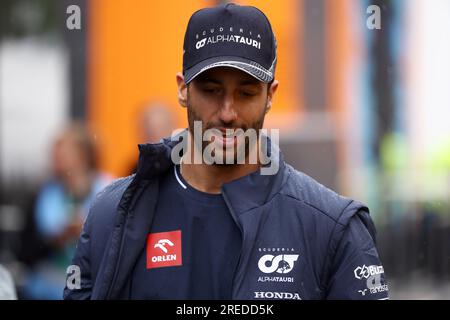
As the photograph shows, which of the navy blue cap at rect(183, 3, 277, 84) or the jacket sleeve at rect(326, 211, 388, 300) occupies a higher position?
the navy blue cap at rect(183, 3, 277, 84)

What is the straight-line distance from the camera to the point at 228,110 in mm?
3420

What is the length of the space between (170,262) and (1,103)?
7001 mm

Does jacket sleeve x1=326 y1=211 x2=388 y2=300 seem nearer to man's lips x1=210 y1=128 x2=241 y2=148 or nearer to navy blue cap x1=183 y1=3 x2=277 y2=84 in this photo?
man's lips x1=210 y1=128 x2=241 y2=148

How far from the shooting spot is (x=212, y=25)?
3.51 m

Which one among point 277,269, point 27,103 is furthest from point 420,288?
point 277,269

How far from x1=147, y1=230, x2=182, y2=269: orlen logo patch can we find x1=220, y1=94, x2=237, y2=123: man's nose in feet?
1.30

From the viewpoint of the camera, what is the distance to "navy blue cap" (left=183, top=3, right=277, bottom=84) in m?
3.43

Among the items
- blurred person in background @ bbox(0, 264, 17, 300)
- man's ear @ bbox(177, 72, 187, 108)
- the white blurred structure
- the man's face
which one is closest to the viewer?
the man's face

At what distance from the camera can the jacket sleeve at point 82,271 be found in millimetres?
3570

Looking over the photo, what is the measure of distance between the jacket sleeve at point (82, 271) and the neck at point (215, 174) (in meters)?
0.38

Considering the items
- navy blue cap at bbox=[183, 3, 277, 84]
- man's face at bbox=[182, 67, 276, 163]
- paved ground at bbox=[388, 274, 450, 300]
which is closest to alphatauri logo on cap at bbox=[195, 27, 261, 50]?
navy blue cap at bbox=[183, 3, 277, 84]

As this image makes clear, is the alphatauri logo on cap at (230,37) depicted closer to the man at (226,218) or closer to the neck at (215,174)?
the man at (226,218)

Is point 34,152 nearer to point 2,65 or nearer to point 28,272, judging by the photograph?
point 2,65

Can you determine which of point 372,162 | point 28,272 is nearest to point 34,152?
point 28,272
